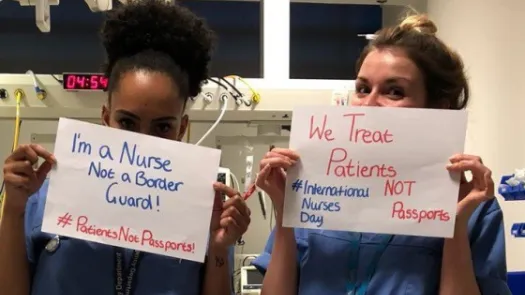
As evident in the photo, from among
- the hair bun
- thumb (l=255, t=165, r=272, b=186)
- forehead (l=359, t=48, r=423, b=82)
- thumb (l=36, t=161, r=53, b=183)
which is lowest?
thumb (l=36, t=161, r=53, b=183)

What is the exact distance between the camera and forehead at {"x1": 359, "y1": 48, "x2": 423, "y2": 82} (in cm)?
120

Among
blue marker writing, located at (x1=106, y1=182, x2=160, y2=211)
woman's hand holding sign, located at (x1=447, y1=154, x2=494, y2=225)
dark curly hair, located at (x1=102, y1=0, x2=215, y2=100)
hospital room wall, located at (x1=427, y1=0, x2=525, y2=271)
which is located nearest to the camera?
woman's hand holding sign, located at (x1=447, y1=154, x2=494, y2=225)

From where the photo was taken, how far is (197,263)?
4.09ft

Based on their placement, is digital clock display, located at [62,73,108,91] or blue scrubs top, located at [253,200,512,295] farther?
digital clock display, located at [62,73,108,91]

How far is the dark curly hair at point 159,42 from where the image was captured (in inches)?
51.2

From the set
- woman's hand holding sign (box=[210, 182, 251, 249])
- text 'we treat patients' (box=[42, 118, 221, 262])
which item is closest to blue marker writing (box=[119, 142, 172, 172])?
text 'we treat patients' (box=[42, 118, 221, 262])

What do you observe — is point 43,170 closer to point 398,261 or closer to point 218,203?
point 218,203

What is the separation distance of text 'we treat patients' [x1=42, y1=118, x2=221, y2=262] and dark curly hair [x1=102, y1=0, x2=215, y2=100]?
15 centimetres

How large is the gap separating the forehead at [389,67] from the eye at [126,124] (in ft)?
1.53

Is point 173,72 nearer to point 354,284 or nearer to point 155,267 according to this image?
point 155,267

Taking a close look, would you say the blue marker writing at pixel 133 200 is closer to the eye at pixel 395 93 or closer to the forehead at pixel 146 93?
the forehead at pixel 146 93

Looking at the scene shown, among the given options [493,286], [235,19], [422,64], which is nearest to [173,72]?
[422,64]

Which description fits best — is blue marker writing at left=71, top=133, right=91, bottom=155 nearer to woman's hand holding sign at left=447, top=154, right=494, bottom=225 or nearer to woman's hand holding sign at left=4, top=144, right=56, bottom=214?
woman's hand holding sign at left=4, top=144, right=56, bottom=214

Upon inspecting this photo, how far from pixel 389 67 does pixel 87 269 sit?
71cm
